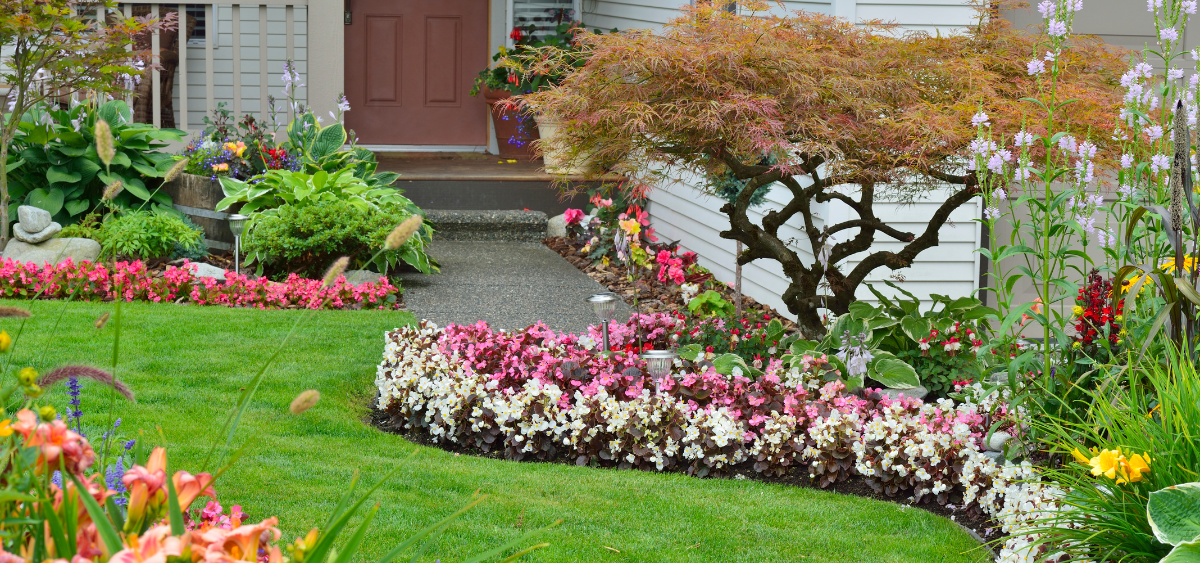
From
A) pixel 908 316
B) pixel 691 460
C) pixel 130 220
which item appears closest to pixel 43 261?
pixel 130 220

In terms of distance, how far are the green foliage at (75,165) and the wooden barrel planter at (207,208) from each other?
0.51 ft

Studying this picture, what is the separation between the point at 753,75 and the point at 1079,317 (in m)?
1.30

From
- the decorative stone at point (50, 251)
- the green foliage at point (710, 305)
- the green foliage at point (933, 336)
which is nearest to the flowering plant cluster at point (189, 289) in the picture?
the decorative stone at point (50, 251)

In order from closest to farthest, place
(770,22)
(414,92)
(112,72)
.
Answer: (770,22)
(112,72)
(414,92)

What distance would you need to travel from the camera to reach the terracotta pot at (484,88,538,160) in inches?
394

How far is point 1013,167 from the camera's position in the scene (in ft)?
12.5

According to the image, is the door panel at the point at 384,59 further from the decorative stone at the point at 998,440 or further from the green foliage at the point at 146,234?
the decorative stone at the point at 998,440

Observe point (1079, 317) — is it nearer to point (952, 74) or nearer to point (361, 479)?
point (952, 74)

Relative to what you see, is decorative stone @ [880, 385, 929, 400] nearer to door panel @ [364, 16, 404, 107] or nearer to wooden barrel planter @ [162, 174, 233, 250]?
wooden barrel planter @ [162, 174, 233, 250]

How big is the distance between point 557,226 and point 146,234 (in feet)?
10.3

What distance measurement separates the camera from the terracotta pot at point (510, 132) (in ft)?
32.8

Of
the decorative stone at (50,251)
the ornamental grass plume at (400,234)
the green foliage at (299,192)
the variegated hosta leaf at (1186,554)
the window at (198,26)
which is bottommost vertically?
the decorative stone at (50,251)

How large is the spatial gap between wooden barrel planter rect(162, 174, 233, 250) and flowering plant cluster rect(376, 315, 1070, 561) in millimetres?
3352

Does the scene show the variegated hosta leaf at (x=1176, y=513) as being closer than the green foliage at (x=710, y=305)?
Yes
